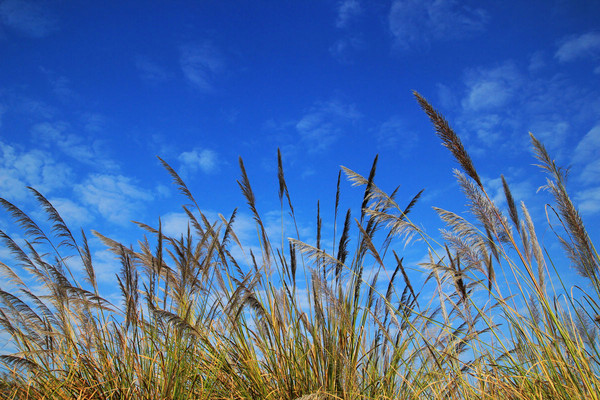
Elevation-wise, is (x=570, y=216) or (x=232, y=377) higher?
(x=570, y=216)

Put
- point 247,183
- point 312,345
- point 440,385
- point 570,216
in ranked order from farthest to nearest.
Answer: point 247,183, point 312,345, point 440,385, point 570,216

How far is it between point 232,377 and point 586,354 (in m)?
2.64

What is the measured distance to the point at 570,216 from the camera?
2.74m

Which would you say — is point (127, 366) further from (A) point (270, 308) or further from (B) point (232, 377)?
(A) point (270, 308)

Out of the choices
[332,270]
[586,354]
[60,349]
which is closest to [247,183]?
Result: [332,270]

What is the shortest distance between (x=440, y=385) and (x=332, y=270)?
1185 mm

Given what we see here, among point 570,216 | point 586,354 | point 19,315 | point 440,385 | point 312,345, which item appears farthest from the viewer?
point 19,315

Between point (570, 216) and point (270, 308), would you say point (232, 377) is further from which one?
point (570, 216)

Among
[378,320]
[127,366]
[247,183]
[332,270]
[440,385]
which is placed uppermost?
[247,183]

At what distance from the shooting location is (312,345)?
3453 millimetres

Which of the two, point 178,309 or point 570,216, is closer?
point 570,216

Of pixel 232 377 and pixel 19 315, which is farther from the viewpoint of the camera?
pixel 19 315

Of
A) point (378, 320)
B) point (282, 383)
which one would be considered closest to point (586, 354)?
point (378, 320)

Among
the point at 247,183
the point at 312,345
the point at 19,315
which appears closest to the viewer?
the point at 312,345
